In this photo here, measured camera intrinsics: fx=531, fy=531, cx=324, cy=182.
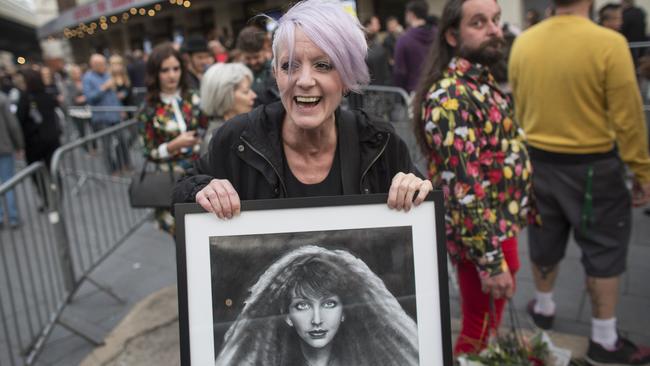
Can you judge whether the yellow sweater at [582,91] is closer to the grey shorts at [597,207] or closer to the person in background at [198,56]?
the grey shorts at [597,207]

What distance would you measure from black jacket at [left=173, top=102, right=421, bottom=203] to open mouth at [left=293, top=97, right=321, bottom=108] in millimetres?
172

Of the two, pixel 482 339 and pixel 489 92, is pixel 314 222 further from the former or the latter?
pixel 482 339

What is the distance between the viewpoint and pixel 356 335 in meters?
1.36

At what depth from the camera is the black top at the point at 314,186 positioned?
161cm

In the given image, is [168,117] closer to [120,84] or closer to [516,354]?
[516,354]

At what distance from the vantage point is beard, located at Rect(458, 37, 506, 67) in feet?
7.51

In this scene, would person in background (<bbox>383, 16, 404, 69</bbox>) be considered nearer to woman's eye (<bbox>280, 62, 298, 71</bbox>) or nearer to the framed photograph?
woman's eye (<bbox>280, 62, 298, 71</bbox>)

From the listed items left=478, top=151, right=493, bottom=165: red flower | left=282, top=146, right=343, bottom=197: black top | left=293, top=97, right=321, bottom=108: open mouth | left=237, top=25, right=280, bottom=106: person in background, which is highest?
left=237, top=25, right=280, bottom=106: person in background

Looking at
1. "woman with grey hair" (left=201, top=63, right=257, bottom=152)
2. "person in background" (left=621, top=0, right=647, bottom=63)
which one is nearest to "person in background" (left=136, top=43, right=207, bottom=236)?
"woman with grey hair" (left=201, top=63, right=257, bottom=152)

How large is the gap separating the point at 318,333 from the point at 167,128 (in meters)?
2.64

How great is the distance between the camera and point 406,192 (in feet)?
4.45

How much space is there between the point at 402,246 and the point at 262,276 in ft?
1.22

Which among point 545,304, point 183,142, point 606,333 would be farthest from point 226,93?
point 606,333

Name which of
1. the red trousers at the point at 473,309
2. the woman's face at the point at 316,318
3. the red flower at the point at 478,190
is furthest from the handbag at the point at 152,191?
the woman's face at the point at 316,318
